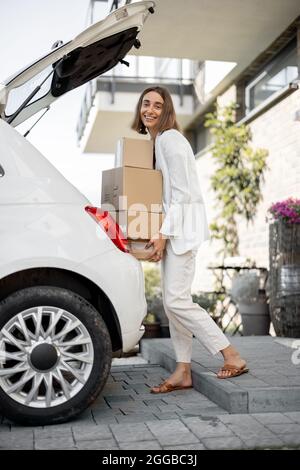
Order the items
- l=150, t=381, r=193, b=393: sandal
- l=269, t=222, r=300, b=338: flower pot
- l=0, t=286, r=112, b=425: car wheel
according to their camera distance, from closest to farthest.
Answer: l=0, t=286, r=112, b=425: car wheel, l=150, t=381, r=193, b=393: sandal, l=269, t=222, r=300, b=338: flower pot

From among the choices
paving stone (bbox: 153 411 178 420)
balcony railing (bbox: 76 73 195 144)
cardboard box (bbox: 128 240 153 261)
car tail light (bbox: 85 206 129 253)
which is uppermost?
balcony railing (bbox: 76 73 195 144)

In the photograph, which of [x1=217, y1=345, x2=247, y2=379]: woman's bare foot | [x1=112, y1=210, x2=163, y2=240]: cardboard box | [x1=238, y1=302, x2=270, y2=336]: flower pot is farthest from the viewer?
[x1=238, y1=302, x2=270, y2=336]: flower pot

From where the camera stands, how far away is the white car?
3344 millimetres

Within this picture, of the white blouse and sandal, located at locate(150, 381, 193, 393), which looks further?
sandal, located at locate(150, 381, 193, 393)

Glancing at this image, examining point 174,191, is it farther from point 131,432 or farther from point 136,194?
point 131,432

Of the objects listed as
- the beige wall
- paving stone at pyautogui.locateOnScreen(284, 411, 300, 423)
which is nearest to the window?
the beige wall

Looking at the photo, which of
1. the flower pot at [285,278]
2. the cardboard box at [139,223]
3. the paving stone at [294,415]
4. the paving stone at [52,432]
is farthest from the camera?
the flower pot at [285,278]

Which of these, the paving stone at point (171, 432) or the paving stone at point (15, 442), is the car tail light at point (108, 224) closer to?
the paving stone at point (171, 432)

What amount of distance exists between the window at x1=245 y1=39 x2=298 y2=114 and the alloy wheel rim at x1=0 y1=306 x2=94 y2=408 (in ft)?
20.3

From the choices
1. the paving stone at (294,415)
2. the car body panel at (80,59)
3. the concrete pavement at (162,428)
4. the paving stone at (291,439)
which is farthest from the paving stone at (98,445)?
the car body panel at (80,59)

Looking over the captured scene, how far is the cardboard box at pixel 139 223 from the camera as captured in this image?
3844 millimetres

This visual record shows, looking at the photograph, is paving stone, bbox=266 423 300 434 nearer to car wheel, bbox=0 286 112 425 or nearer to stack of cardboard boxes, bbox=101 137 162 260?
car wheel, bbox=0 286 112 425

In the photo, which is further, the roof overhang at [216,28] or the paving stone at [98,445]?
the roof overhang at [216,28]

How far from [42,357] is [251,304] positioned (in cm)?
524
